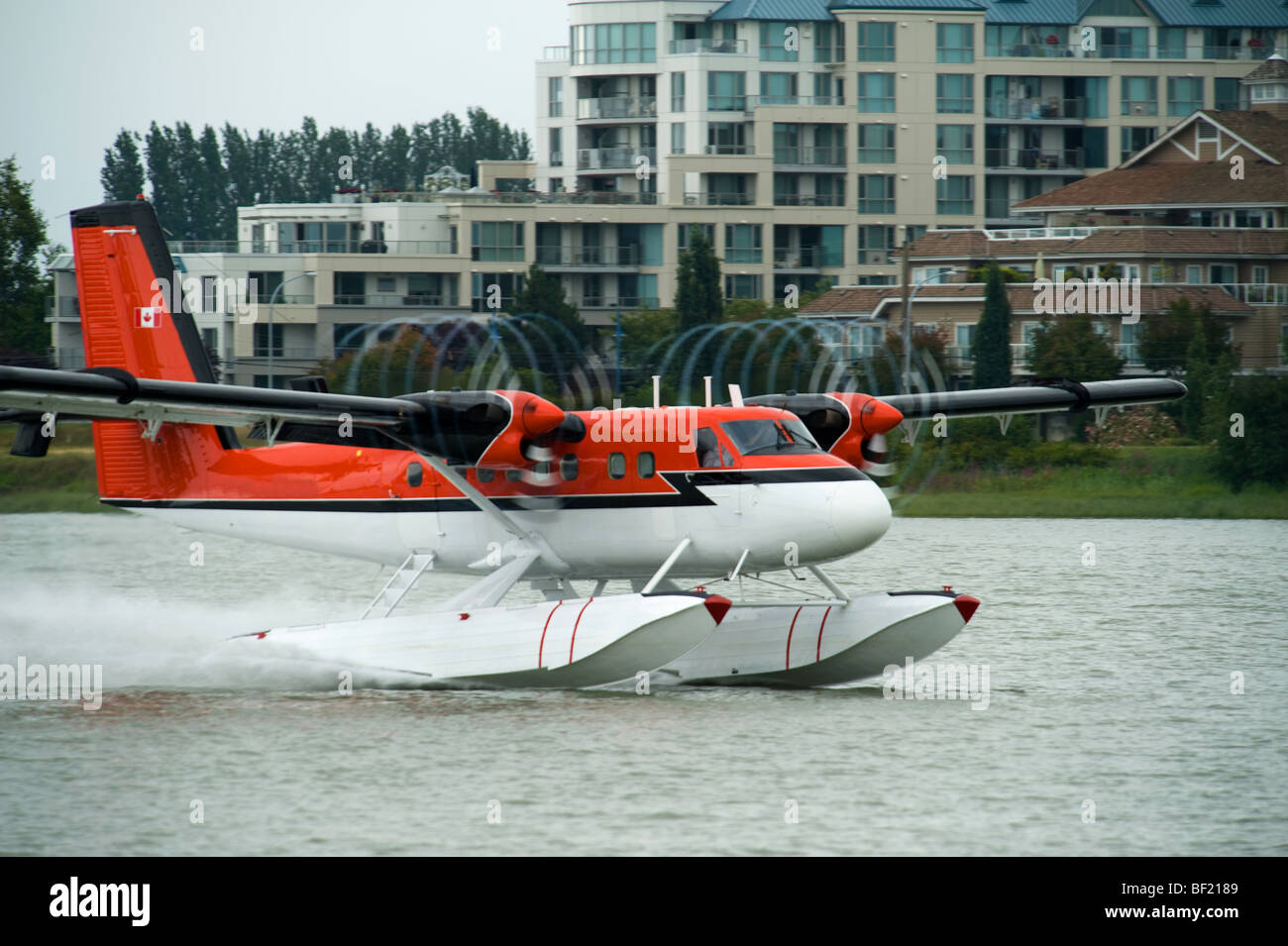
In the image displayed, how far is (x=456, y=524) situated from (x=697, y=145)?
53075 mm

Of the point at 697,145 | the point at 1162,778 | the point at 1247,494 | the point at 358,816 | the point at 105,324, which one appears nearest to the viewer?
the point at 358,816

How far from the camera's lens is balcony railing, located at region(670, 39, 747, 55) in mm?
70500

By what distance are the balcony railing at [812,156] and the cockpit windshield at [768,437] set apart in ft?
175

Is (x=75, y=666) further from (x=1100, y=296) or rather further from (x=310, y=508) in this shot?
(x=1100, y=296)

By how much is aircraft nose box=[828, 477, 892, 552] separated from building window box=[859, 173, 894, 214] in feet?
180

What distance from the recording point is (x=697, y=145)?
68625 millimetres

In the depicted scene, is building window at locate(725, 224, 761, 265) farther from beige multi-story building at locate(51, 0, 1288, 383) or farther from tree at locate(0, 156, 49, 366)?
tree at locate(0, 156, 49, 366)

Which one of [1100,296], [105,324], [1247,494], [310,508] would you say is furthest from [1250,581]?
[1100,296]

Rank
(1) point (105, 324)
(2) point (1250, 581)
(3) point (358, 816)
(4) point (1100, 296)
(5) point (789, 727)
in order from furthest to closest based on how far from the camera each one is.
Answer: (4) point (1100, 296), (2) point (1250, 581), (1) point (105, 324), (5) point (789, 727), (3) point (358, 816)

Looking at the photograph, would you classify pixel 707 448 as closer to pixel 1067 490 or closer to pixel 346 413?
pixel 346 413

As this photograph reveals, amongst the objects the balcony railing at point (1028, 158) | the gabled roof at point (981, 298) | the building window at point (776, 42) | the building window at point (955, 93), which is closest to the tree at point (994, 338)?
the gabled roof at point (981, 298)

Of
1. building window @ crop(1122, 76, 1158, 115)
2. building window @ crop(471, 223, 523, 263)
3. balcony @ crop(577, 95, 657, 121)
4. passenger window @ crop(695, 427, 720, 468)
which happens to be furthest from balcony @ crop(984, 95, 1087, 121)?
passenger window @ crop(695, 427, 720, 468)

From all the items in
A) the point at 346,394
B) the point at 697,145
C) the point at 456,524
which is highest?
the point at 697,145

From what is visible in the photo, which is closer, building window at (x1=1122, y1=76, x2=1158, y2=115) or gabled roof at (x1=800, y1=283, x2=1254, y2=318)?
gabled roof at (x1=800, y1=283, x2=1254, y2=318)
